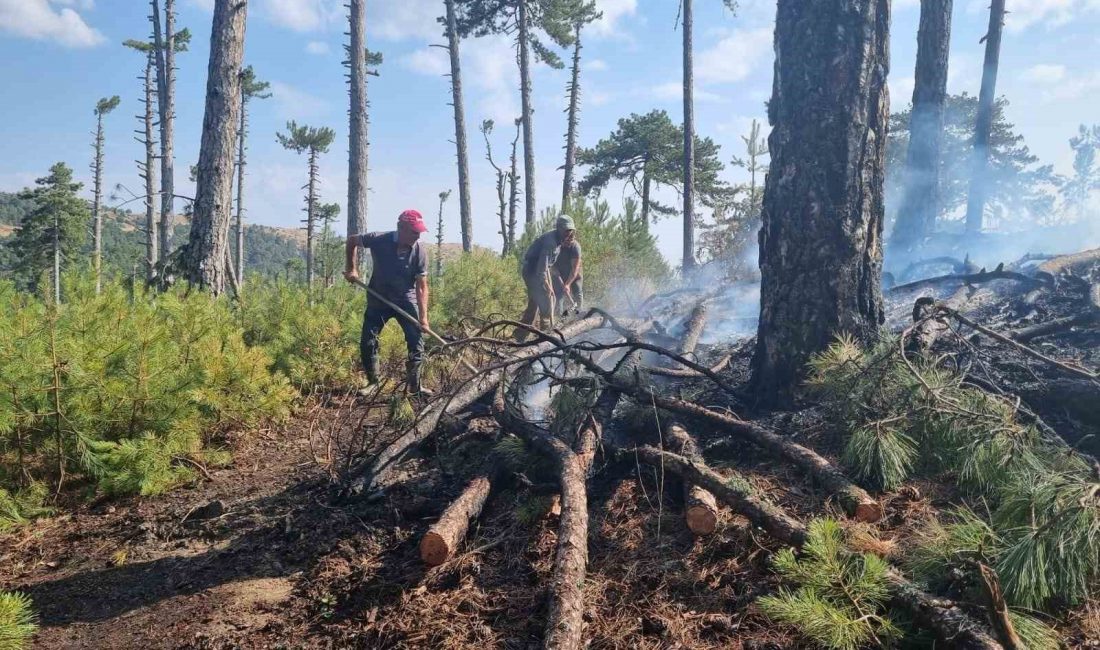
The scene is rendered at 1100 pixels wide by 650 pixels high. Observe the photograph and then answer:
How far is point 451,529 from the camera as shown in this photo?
2.92 m

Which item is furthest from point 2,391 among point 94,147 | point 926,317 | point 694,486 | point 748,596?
point 94,147

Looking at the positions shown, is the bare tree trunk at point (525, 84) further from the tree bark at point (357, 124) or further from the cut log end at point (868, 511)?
the cut log end at point (868, 511)

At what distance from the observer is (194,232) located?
24.6ft

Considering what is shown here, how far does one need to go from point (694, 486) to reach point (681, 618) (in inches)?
30.4

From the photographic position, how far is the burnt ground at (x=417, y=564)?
8.25 feet

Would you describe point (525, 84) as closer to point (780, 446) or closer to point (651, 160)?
point (651, 160)

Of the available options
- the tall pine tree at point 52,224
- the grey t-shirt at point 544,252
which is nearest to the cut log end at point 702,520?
the grey t-shirt at point 544,252

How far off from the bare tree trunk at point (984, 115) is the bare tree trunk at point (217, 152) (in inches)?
569

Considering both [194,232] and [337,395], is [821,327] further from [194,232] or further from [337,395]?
[194,232]

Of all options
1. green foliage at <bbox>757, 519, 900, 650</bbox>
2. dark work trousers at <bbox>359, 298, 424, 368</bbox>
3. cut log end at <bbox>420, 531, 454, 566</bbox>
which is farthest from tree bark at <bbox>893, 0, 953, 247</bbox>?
cut log end at <bbox>420, 531, 454, 566</bbox>

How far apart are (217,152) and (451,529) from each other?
22.8 ft

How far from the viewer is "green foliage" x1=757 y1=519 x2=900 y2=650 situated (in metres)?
1.98

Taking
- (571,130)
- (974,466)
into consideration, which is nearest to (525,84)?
(571,130)

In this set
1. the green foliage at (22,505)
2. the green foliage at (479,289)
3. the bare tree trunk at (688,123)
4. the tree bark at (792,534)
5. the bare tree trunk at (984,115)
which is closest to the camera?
the tree bark at (792,534)
